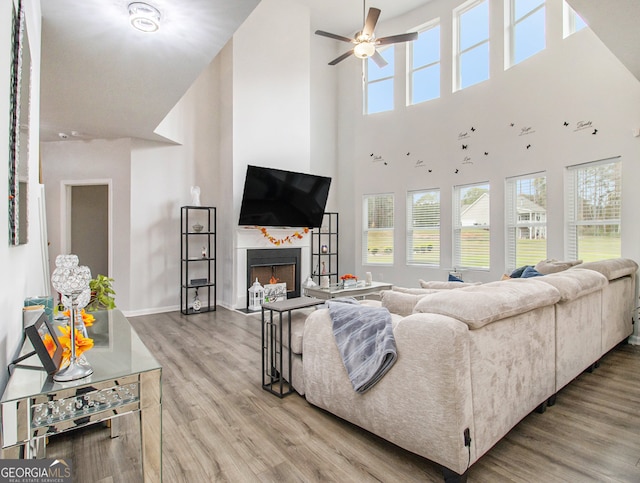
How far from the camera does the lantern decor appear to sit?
5.96 metres

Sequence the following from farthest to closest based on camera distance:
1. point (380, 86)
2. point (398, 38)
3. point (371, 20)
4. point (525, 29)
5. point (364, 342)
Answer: point (380, 86)
point (525, 29)
point (398, 38)
point (371, 20)
point (364, 342)

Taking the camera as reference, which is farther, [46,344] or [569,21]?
[569,21]

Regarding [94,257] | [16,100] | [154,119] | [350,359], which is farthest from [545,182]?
[94,257]

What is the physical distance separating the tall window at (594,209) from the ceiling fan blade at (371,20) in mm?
3188

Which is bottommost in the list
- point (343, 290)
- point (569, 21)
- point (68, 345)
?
point (343, 290)

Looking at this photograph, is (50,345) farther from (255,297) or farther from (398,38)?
(398,38)

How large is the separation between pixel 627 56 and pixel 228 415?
4.40m

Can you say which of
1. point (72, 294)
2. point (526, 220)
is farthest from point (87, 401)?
point (526, 220)

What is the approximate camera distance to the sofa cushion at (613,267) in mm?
3457

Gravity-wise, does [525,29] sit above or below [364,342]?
above

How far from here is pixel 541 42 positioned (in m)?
5.13

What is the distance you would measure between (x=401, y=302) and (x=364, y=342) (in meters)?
0.70

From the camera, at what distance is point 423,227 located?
22.9ft

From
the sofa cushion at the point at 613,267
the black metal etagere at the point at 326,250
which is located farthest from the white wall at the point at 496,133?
the sofa cushion at the point at 613,267
